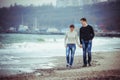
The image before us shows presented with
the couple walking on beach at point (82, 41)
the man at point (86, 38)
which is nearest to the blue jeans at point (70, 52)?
the couple walking on beach at point (82, 41)

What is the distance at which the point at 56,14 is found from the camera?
4.66 metres

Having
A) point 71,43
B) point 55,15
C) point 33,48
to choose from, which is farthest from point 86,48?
point 33,48

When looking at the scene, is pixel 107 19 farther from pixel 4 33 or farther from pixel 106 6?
pixel 4 33

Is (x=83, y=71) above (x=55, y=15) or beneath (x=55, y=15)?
beneath

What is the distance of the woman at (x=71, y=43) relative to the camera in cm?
457

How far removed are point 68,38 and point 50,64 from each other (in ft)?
1.80

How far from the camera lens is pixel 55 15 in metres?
4.66

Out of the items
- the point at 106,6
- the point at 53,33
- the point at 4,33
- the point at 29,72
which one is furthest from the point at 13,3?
Result: the point at 106,6

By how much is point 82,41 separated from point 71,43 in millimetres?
199

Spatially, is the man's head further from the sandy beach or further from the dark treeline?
the sandy beach

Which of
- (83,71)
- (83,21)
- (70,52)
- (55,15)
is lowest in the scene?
Answer: (83,71)

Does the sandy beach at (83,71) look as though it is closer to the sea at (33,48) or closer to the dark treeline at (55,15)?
the sea at (33,48)

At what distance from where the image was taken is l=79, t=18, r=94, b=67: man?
15.1 feet

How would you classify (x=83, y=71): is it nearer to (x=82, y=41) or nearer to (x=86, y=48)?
(x=86, y=48)
